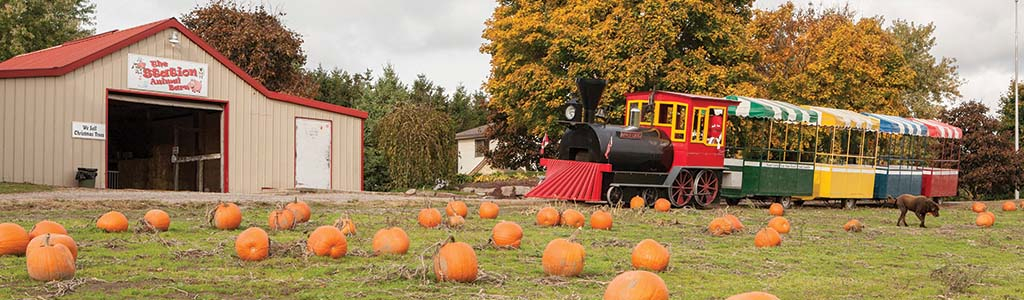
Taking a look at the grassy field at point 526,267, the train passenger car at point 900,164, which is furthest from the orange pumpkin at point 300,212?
the train passenger car at point 900,164

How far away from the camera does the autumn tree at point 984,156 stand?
36688mm

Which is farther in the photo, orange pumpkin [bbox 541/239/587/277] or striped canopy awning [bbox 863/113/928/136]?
striped canopy awning [bbox 863/113/928/136]

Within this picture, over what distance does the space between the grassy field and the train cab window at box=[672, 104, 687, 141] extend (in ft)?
25.0

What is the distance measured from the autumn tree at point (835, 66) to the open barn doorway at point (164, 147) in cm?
2030

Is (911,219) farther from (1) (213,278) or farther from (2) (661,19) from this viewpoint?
(1) (213,278)

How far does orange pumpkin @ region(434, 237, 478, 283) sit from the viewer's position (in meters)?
6.92

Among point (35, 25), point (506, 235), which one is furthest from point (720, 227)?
point (35, 25)

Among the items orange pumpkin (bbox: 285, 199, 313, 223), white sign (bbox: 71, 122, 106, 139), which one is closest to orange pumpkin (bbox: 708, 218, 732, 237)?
orange pumpkin (bbox: 285, 199, 313, 223)

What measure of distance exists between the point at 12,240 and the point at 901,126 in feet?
78.1

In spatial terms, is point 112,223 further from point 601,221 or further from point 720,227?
point 720,227

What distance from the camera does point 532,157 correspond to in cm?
4612

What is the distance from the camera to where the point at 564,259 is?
7.48 m

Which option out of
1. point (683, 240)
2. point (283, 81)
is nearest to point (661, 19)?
point (683, 240)

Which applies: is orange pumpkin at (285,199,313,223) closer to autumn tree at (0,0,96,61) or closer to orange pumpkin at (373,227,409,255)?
orange pumpkin at (373,227,409,255)
